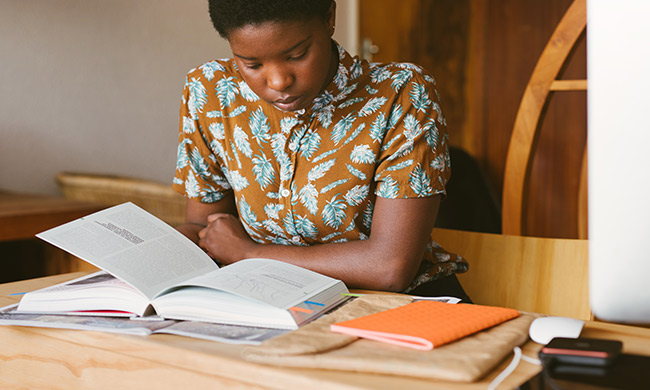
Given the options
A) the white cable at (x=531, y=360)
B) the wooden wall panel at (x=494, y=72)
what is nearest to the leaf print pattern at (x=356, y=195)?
the white cable at (x=531, y=360)

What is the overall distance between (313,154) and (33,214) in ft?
2.46

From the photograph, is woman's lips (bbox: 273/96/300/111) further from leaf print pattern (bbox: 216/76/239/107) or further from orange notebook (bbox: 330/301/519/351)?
orange notebook (bbox: 330/301/519/351)

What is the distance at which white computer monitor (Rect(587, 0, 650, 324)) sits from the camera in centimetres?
50

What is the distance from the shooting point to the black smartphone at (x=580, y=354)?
2.21ft

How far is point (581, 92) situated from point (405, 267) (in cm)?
216

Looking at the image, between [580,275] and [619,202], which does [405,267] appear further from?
[619,202]

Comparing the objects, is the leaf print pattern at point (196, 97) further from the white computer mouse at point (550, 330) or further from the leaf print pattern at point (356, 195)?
the white computer mouse at point (550, 330)

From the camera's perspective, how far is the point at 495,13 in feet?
10.8

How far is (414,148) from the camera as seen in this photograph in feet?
4.03

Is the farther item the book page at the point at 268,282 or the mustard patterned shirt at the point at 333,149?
the mustard patterned shirt at the point at 333,149

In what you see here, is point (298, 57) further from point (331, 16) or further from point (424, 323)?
point (424, 323)

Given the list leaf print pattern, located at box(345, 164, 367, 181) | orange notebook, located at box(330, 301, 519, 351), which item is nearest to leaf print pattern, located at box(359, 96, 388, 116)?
leaf print pattern, located at box(345, 164, 367, 181)

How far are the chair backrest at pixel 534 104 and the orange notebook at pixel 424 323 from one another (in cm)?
100

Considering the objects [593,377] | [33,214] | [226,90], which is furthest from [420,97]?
[33,214]
